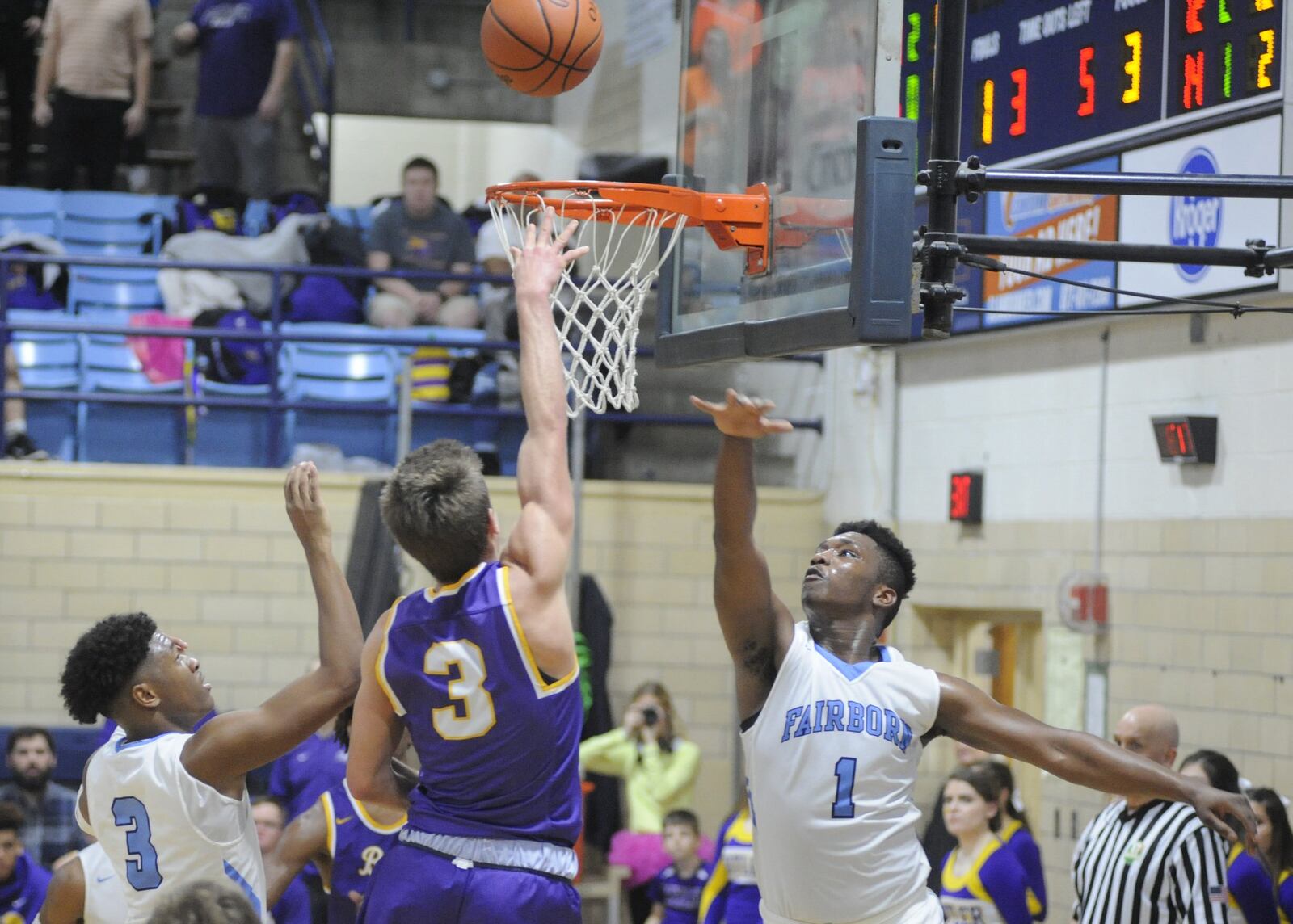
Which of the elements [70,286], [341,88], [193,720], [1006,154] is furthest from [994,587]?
[341,88]

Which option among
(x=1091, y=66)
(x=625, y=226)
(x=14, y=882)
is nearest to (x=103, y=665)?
(x=625, y=226)

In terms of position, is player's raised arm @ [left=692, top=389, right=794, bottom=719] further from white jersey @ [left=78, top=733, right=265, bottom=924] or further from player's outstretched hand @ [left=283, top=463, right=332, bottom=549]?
white jersey @ [left=78, top=733, right=265, bottom=924]

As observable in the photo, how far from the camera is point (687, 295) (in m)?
5.94

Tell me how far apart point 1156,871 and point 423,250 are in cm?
777

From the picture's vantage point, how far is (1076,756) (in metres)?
4.27

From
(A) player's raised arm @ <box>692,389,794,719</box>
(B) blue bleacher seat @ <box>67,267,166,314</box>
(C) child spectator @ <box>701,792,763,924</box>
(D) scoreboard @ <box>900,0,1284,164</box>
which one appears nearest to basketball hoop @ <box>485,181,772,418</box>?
(A) player's raised arm @ <box>692,389,794,719</box>

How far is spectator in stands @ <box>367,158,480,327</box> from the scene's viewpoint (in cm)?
1175

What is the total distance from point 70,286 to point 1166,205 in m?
7.71

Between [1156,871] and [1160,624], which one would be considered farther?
[1160,624]

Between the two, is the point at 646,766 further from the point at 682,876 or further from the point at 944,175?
the point at 944,175

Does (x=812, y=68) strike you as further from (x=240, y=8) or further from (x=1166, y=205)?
(x=240, y=8)

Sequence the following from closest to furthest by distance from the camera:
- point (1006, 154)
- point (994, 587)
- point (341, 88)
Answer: point (1006, 154), point (994, 587), point (341, 88)

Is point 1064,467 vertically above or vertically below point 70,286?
below

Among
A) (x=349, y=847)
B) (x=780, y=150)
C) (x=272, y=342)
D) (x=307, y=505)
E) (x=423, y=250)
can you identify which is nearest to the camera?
(x=307, y=505)
